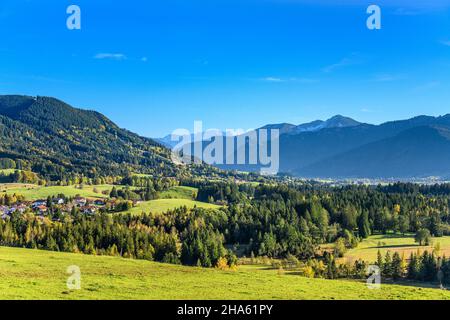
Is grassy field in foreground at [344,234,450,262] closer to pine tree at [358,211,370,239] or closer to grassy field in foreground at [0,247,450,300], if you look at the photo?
pine tree at [358,211,370,239]

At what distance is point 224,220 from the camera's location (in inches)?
7092

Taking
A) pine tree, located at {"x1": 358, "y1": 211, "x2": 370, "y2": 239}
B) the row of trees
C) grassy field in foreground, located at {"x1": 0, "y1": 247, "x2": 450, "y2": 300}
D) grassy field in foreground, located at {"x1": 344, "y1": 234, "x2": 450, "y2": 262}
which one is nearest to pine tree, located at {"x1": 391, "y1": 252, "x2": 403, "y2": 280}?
grassy field in foreground, located at {"x1": 344, "y1": 234, "x2": 450, "y2": 262}

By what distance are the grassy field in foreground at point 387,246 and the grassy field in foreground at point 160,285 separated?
88.7 m

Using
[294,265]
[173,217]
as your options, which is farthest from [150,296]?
[173,217]

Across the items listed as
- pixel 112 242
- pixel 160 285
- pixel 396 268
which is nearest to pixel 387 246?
pixel 396 268

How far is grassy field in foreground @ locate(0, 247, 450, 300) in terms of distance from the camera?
37.0 m

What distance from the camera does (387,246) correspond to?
152m

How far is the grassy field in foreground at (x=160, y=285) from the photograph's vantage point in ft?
121

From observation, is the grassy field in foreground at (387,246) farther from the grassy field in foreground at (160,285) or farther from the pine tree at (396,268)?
the grassy field in foreground at (160,285)

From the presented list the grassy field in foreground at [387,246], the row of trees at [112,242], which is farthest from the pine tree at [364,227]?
the row of trees at [112,242]

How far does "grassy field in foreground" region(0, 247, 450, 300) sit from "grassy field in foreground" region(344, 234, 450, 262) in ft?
291

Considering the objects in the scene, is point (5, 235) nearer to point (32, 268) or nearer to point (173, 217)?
point (173, 217)

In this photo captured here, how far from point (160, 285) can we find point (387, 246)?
128106 mm
